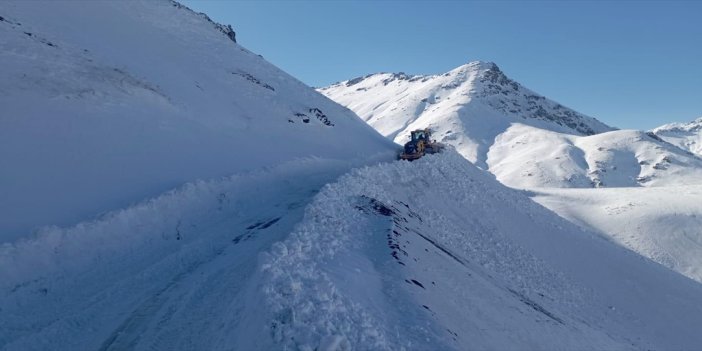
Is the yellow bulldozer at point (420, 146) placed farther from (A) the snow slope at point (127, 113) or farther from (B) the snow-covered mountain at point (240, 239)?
(A) the snow slope at point (127, 113)

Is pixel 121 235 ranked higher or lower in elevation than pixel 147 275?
lower

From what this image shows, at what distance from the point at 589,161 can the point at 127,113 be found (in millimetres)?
114604

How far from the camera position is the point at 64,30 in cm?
3497

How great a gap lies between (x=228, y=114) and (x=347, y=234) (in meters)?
24.5

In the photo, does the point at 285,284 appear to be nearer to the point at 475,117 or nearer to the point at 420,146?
the point at 420,146

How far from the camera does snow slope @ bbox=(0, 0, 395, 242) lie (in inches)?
664

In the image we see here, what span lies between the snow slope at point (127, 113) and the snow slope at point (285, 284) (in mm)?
2301

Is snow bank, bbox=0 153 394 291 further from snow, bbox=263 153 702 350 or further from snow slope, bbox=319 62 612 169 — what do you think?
snow slope, bbox=319 62 612 169

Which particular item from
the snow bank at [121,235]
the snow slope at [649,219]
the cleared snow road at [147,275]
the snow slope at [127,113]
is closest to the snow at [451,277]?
the cleared snow road at [147,275]

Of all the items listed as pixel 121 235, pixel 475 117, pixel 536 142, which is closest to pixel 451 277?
pixel 121 235

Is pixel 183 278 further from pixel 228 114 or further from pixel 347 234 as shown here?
pixel 228 114

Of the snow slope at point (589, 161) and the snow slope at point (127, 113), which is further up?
the snow slope at point (589, 161)

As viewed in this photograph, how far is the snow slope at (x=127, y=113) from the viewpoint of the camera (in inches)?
664

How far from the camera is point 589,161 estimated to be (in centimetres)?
11331
